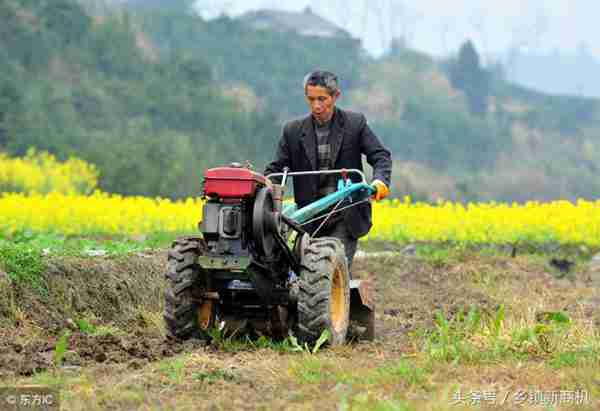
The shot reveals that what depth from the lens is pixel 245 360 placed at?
6473 millimetres

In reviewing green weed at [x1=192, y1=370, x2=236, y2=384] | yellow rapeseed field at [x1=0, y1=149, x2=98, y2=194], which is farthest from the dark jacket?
yellow rapeseed field at [x1=0, y1=149, x2=98, y2=194]

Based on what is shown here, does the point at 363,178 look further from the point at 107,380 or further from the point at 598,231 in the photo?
the point at 598,231

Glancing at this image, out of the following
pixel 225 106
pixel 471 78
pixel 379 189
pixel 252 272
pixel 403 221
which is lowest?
pixel 403 221

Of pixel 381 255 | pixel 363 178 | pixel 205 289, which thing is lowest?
pixel 381 255

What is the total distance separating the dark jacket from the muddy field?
3.12 feet

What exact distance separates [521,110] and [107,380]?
103948 millimetres

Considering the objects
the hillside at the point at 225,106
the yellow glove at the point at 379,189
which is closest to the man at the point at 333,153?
the yellow glove at the point at 379,189

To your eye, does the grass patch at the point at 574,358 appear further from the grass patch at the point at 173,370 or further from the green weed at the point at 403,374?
the grass patch at the point at 173,370

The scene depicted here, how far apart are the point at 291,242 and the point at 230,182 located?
0.95 m

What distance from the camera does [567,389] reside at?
5.61 metres

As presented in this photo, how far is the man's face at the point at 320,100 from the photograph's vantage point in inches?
309

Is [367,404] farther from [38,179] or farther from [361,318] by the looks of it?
[38,179]

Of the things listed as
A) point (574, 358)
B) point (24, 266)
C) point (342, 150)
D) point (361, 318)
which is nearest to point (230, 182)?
point (342, 150)

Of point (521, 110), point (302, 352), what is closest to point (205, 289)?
point (302, 352)
